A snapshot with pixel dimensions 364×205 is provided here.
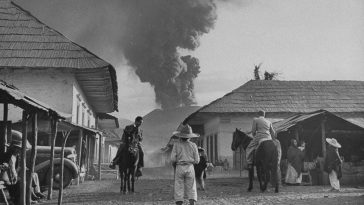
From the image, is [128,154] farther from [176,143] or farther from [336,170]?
[336,170]

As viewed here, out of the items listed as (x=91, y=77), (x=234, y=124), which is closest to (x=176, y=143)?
(x=91, y=77)

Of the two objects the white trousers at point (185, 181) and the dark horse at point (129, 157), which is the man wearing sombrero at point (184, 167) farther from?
the dark horse at point (129, 157)

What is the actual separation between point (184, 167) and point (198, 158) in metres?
0.33

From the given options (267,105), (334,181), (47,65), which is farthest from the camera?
(267,105)

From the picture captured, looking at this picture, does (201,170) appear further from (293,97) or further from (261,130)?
(293,97)

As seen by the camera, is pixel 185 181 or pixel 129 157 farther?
pixel 129 157

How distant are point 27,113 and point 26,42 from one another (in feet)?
35.8

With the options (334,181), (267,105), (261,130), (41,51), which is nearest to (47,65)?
(41,51)

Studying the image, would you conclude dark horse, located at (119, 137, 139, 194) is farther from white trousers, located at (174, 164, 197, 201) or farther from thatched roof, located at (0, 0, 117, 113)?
thatched roof, located at (0, 0, 117, 113)

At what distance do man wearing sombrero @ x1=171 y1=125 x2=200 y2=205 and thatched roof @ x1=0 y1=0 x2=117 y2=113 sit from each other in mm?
9199

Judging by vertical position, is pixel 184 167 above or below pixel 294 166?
above

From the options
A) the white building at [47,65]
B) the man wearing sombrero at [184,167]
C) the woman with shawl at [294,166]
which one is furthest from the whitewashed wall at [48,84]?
the man wearing sombrero at [184,167]

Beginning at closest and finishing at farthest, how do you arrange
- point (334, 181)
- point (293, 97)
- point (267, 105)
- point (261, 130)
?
point (261, 130) < point (334, 181) < point (267, 105) < point (293, 97)

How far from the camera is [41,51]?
17.0 m
